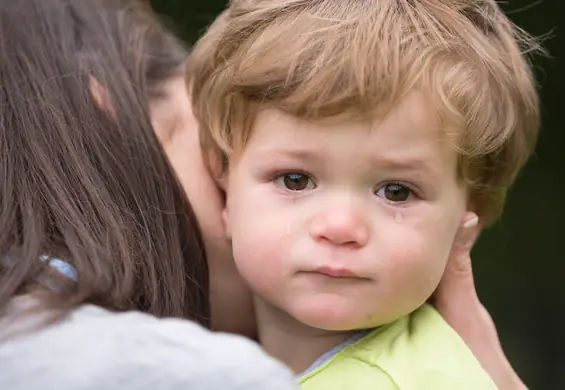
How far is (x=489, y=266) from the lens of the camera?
4328mm

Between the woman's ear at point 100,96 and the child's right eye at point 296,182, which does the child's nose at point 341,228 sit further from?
the woman's ear at point 100,96

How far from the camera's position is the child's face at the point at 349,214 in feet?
4.19

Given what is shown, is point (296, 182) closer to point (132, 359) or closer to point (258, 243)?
point (258, 243)

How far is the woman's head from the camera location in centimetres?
122

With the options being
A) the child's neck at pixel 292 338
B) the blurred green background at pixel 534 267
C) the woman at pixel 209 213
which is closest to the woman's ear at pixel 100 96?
the woman at pixel 209 213

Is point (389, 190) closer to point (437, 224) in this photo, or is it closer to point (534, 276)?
point (437, 224)

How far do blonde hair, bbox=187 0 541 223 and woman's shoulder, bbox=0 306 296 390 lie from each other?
35cm

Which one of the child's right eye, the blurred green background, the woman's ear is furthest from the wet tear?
the blurred green background

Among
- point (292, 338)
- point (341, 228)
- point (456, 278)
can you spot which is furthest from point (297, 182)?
point (456, 278)

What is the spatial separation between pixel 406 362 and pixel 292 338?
209mm

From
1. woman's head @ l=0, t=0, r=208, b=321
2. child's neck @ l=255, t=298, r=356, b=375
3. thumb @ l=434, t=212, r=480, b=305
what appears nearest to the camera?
woman's head @ l=0, t=0, r=208, b=321

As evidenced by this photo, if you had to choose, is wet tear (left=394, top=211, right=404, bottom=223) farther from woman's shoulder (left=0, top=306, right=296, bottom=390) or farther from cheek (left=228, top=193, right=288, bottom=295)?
woman's shoulder (left=0, top=306, right=296, bottom=390)

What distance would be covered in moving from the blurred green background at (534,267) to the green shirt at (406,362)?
105 inches

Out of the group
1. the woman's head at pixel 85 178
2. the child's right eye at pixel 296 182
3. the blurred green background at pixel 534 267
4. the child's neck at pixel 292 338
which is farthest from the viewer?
the blurred green background at pixel 534 267
